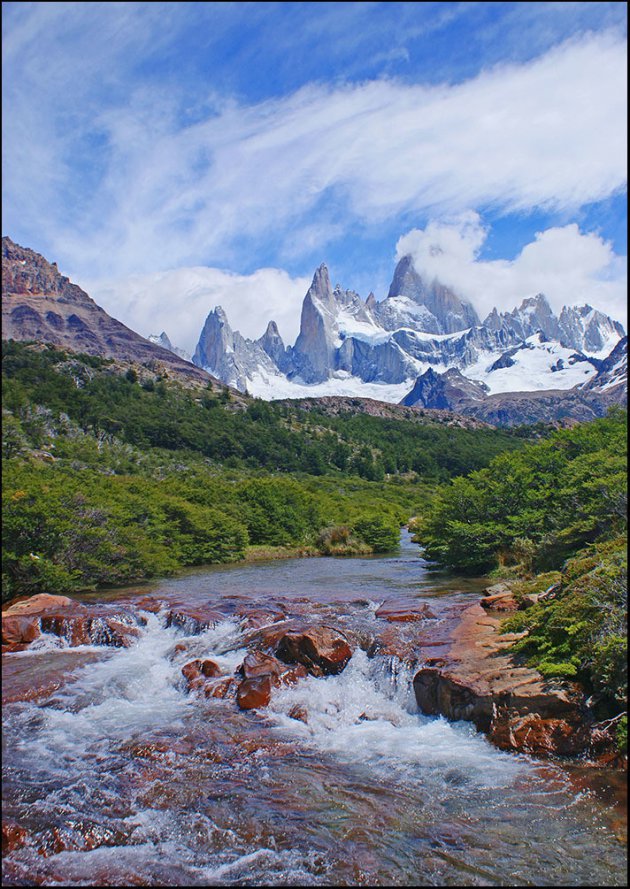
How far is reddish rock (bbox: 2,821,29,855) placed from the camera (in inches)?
285

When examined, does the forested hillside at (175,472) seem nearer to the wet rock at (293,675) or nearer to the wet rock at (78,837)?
the wet rock at (293,675)

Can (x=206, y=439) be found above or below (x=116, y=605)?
above

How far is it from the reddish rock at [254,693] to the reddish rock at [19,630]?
6.79 meters

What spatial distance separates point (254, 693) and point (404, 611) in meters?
7.14

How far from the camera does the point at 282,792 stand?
8.90 meters

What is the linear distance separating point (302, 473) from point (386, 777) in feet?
237

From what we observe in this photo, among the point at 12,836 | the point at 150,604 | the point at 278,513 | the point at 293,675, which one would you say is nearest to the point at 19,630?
the point at 150,604

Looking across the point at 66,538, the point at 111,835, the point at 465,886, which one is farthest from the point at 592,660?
the point at 66,538

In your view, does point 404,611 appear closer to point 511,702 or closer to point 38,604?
point 511,702

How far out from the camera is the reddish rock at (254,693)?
1238cm

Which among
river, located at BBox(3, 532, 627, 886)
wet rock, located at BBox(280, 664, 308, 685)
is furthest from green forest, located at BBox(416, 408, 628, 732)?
wet rock, located at BBox(280, 664, 308, 685)

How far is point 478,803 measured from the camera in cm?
859

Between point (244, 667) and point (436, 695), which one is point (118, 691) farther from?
point (436, 695)

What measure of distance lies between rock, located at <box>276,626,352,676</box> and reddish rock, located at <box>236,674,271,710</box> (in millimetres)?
1223
